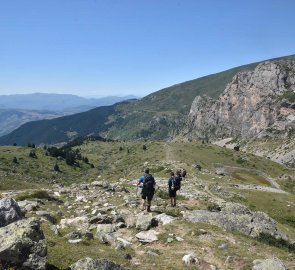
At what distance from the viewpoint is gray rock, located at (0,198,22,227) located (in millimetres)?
17547

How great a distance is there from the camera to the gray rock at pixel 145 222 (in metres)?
24.8

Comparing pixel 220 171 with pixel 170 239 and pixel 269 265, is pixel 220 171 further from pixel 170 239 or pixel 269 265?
pixel 269 265

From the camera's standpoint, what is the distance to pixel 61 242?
19.8 meters

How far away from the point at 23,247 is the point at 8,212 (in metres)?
4.31

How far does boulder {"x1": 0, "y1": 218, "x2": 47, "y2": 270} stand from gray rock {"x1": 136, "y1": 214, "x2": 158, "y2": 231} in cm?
1061

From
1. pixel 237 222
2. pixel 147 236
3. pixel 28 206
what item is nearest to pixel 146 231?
pixel 147 236

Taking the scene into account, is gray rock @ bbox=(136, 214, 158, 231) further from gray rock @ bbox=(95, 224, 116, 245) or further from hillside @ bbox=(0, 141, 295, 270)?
gray rock @ bbox=(95, 224, 116, 245)

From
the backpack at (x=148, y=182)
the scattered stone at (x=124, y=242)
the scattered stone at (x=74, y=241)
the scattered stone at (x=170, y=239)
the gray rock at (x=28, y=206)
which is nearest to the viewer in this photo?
the scattered stone at (x=74, y=241)

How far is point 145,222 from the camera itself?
25.2m

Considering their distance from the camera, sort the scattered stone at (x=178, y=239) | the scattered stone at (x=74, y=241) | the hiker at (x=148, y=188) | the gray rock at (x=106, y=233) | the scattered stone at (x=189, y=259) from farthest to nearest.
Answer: the hiker at (x=148, y=188), the scattered stone at (x=178, y=239), the gray rock at (x=106, y=233), the scattered stone at (x=74, y=241), the scattered stone at (x=189, y=259)

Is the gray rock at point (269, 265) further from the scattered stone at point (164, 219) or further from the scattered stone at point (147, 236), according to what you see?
the scattered stone at point (164, 219)

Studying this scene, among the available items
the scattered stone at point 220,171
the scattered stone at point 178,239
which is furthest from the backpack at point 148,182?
the scattered stone at point 220,171

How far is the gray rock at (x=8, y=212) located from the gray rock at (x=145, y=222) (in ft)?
28.6

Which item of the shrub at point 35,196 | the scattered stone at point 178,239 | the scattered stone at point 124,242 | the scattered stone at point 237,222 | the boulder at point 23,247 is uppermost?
the boulder at point 23,247
